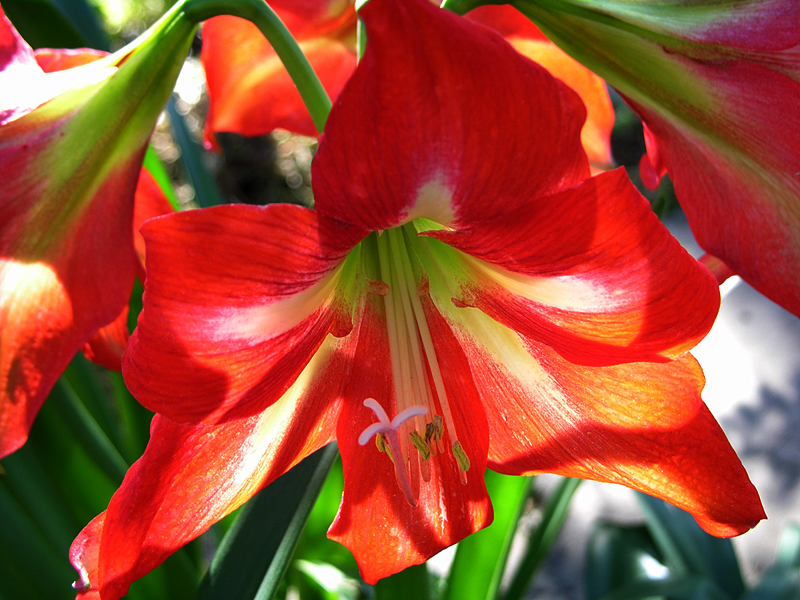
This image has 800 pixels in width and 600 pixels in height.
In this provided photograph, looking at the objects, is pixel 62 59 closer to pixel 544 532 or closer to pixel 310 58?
pixel 310 58

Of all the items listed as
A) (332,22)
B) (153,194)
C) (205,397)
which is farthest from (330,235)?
(332,22)

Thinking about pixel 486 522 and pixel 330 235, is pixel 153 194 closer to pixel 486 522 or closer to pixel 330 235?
pixel 330 235

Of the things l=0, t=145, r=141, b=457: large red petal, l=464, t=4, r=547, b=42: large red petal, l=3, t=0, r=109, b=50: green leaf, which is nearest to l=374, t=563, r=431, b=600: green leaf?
l=0, t=145, r=141, b=457: large red petal

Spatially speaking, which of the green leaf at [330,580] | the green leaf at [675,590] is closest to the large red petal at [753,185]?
the green leaf at [675,590]

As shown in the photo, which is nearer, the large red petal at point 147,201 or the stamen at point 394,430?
the stamen at point 394,430

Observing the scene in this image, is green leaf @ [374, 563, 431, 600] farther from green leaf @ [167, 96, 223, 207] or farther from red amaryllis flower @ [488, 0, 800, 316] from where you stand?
green leaf @ [167, 96, 223, 207]

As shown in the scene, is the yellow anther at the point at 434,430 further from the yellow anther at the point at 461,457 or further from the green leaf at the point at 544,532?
the green leaf at the point at 544,532
